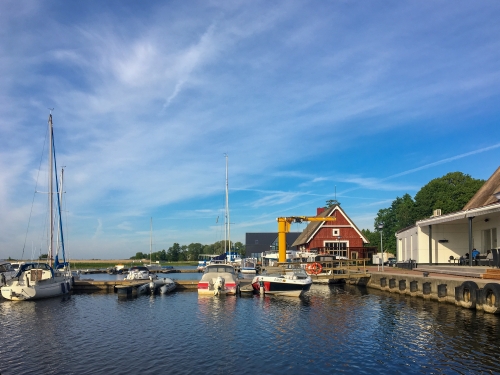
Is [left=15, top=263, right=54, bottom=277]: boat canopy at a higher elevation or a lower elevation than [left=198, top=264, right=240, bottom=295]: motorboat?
higher

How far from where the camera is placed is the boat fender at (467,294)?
885 inches

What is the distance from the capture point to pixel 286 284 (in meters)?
31.1

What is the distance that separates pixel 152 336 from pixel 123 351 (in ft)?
8.75

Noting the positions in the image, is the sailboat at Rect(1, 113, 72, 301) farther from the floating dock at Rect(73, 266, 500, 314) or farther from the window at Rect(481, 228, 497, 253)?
the window at Rect(481, 228, 497, 253)

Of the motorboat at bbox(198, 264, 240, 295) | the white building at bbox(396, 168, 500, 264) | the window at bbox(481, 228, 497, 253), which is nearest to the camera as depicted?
the motorboat at bbox(198, 264, 240, 295)

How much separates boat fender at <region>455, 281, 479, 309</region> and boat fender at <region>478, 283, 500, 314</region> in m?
0.42

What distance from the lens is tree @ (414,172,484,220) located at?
68.7m

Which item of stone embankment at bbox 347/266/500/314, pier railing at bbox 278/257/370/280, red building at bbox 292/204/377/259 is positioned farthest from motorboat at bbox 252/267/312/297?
red building at bbox 292/204/377/259

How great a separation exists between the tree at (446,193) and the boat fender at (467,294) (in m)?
49.3

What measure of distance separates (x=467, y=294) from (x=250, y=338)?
43.6ft

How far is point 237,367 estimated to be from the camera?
14.0 m

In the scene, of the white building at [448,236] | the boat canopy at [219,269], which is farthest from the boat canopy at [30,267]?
the white building at [448,236]

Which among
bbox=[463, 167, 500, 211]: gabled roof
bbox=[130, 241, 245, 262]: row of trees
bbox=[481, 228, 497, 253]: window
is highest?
bbox=[463, 167, 500, 211]: gabled roof

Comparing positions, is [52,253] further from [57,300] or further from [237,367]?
[237,367]
